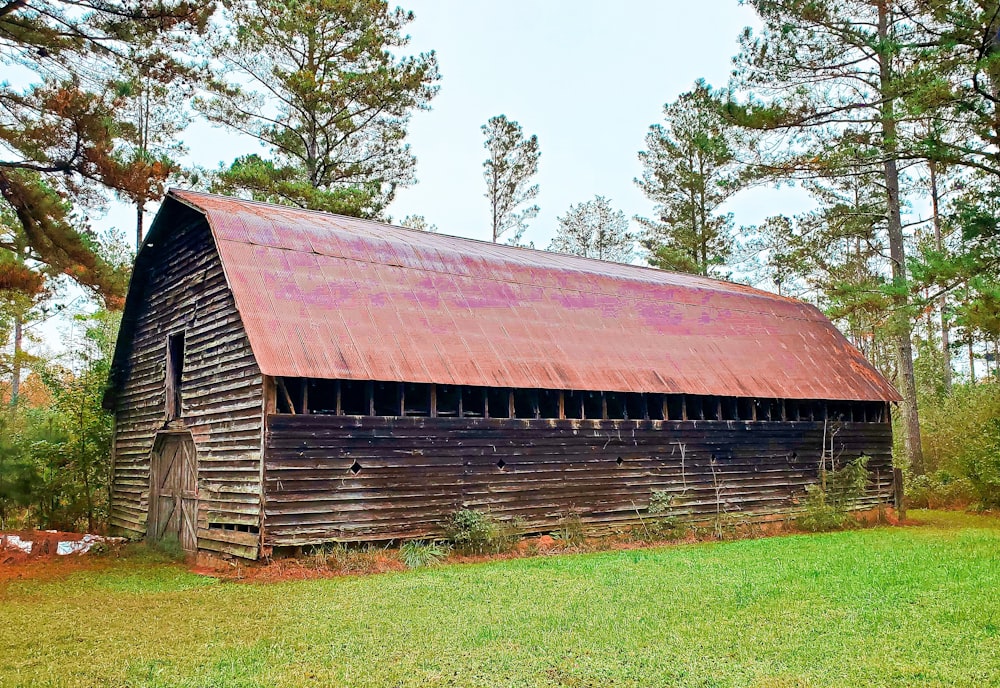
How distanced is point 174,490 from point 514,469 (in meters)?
6.45

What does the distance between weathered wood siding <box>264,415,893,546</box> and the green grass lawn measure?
1517 mm

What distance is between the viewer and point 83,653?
308 inches

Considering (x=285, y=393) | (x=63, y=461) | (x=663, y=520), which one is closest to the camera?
(x=285, y=393)

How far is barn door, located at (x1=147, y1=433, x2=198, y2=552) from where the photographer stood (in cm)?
1509

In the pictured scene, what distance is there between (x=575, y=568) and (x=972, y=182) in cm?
2516

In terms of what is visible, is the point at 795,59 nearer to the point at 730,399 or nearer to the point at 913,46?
the point at 913,46

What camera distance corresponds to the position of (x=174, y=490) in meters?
15.8

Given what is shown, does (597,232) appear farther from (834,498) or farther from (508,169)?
(834,498)

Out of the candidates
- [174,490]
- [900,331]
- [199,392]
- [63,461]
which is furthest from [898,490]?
[63,461]

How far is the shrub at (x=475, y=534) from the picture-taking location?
46.4 feet

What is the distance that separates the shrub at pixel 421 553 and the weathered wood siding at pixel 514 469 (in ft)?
0.65

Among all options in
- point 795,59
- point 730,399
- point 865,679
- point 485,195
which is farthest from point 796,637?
point 485,195

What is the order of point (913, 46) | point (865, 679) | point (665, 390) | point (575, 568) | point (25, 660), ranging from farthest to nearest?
point (913, 46), point (665, 390), point (575, 568), point (25, 660), point (865, 679)

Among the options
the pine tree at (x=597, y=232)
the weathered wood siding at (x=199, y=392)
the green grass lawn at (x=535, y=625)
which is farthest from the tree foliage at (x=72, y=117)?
the pine tree at (x=597, y=232)
